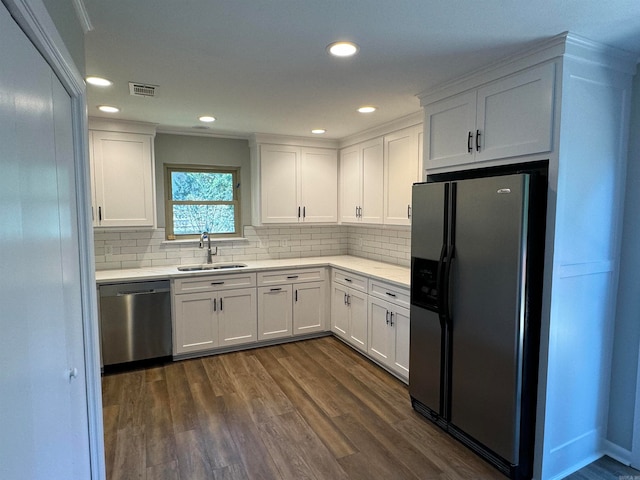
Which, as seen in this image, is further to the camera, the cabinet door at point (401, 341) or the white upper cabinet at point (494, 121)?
the cabinet door at point (401, 341)

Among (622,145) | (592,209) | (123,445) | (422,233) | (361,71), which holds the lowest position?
(123,445)

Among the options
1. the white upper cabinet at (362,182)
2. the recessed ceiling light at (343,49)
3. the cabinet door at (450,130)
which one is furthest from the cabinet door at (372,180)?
the recessed ceiling light at (343,49)

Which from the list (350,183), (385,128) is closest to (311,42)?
(385,128)

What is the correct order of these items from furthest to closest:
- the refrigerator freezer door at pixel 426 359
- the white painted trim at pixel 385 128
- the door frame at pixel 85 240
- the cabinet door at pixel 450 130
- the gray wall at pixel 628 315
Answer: the white painted trim at pixel 385 128, the refrigerator freezer door at pixel 426 359, the cabinet door at pixel 450 130, the gray wall at pixel 628 315, the door frame at pixel 85 240

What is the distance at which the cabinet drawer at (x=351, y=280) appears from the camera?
365cm

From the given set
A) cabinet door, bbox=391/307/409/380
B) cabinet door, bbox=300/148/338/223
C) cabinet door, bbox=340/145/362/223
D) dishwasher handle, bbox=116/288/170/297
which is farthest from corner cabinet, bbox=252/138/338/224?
cabinet door, bbox=391/307/409/380

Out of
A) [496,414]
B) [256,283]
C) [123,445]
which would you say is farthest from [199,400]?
[496,414]

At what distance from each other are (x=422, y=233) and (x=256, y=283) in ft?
6.59

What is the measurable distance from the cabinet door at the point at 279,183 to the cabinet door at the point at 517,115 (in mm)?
2406

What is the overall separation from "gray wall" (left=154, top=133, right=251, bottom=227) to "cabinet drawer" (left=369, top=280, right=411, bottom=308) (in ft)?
6.00

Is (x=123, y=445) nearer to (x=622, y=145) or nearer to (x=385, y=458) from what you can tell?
(x=385, y=458)

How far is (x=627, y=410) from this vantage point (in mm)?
2211

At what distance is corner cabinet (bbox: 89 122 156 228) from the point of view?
11.5ft

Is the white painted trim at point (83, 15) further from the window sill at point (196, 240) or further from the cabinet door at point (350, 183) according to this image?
the cabinet door at point (350, 183)
